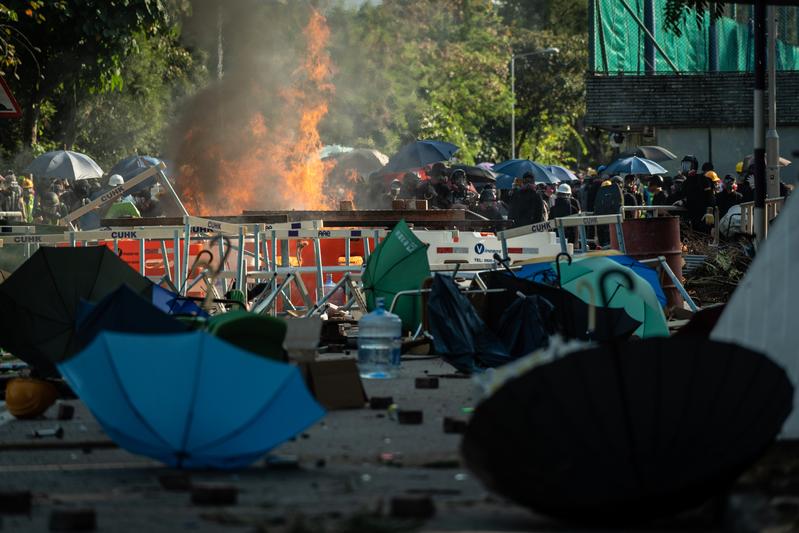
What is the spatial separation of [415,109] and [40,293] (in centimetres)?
4952

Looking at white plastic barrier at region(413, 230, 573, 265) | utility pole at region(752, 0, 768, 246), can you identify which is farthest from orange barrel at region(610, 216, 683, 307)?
utility pole at region(752, 0, 768, 246)

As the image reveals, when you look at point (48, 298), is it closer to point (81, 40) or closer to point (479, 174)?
point (81, 40)

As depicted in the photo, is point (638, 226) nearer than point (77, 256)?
No

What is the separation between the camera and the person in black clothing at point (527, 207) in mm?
25734

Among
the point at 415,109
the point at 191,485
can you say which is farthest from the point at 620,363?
the point at 415,109

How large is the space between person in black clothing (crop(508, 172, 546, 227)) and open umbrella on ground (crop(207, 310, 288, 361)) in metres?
16.9

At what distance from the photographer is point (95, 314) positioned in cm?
770

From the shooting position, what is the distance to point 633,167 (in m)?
34.2

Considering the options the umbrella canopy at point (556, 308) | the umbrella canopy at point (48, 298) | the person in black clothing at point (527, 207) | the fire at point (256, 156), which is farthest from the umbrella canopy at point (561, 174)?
the umbrella canopy at point (48, 298)

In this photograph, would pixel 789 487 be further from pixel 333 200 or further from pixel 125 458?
pixel 333 200

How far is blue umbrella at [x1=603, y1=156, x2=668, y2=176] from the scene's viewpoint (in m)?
33.8

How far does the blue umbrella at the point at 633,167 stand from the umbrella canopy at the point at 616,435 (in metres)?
28.3

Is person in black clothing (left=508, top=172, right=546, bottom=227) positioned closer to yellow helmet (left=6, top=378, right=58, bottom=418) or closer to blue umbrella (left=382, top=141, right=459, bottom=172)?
blue umbrella (left=382, top=141, right=459, bottom=172)

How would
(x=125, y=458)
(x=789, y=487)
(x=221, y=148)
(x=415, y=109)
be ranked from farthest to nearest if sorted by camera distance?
1. (x=415, y=109)
2. (x=221, y=148)
3. (x=125, y=458)
4. (x=789, y=487)
